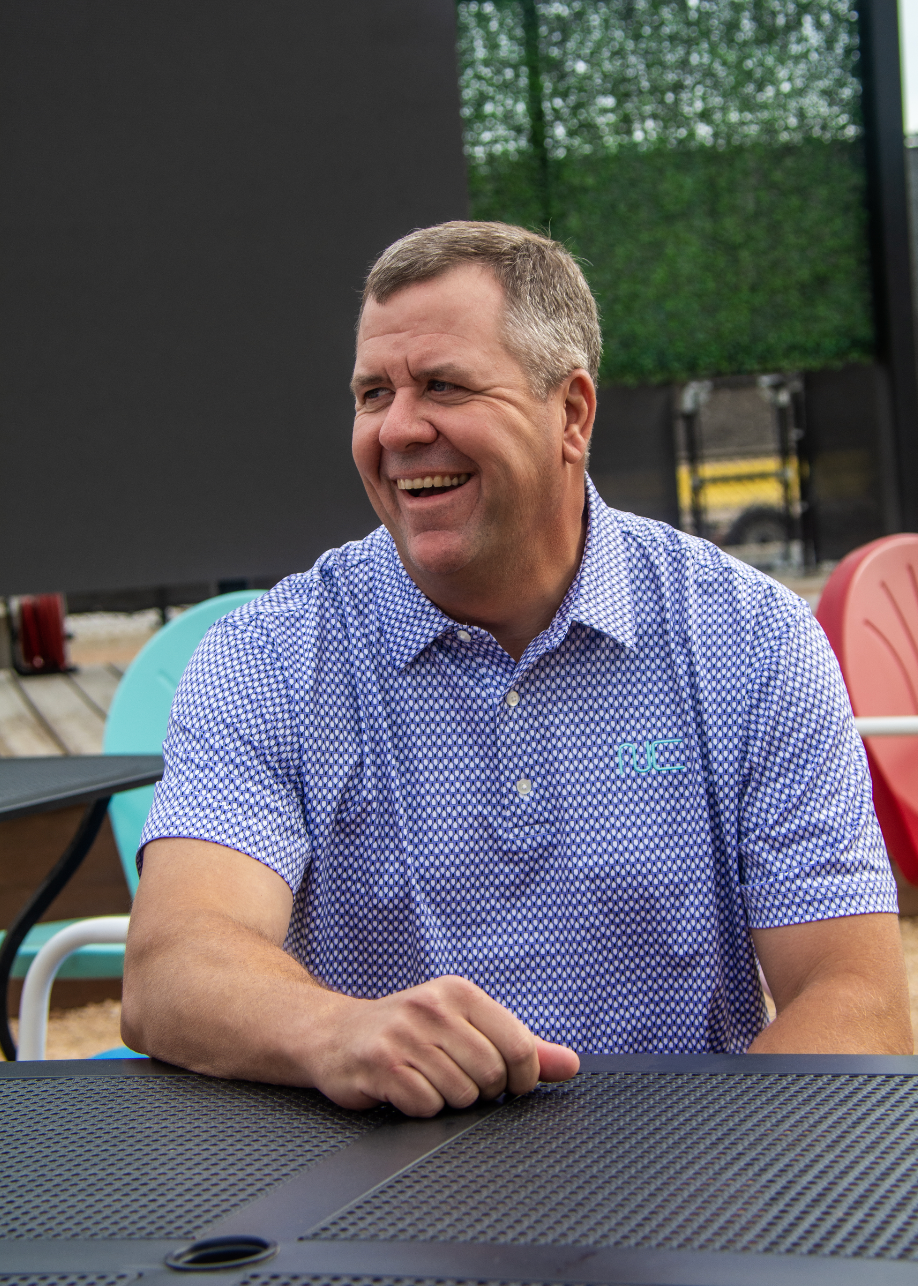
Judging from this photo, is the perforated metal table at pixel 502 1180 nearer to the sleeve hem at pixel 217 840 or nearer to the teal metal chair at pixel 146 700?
the sleeve hem at pixel 217 840

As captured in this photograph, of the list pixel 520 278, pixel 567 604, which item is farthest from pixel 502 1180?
pixel 520 278

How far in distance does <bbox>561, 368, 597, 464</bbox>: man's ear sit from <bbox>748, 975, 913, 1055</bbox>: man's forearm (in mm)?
655

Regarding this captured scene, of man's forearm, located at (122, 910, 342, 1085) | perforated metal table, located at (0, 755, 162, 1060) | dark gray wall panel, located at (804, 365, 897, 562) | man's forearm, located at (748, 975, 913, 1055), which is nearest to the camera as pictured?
man's forearm, located at (122, 910, 342, 1085)

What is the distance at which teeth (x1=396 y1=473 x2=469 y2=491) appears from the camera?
1315 mm

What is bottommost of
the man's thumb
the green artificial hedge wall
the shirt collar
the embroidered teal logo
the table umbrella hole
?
the man's thumb

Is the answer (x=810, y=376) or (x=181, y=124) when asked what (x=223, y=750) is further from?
(x=810, y=376)

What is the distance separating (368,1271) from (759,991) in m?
0.85

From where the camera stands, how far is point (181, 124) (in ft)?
10.5

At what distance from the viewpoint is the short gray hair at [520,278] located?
4.26ft

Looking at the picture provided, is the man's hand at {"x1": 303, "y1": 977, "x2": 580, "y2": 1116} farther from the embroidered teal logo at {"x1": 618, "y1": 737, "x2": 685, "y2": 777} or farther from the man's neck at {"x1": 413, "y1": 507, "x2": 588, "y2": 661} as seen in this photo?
the man's neck at {"x1": 413, "y1": 507, "x2": 588, "y2": 661}

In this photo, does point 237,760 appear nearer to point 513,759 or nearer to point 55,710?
point 513,759

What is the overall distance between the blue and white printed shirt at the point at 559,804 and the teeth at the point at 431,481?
151 mm

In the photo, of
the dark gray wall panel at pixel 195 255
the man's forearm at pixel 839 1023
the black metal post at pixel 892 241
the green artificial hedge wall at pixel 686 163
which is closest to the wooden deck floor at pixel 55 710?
the dark gray wall panel at pixel 195 255

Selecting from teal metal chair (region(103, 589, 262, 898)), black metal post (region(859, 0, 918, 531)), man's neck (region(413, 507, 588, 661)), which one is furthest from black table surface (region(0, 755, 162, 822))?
black metal post (region(859, 0, 918, 531))
